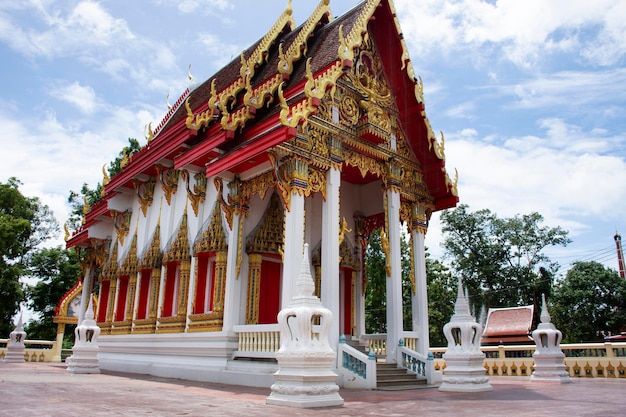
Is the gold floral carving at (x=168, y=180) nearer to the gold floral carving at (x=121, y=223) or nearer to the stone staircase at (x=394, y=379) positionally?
the gold floral carving at (x=121, y=223)

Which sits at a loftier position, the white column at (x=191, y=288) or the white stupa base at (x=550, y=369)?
the white column at (x=191, y=288)

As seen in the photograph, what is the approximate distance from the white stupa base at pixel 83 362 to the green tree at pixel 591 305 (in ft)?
79.3

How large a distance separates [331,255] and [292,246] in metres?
0.74

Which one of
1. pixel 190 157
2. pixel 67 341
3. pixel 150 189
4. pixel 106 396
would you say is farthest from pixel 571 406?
pixel 67 341

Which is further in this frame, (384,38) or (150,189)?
(150,189)

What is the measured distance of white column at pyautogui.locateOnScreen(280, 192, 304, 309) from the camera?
7.77 m

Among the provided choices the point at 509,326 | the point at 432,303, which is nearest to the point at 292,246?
the point at 509,326

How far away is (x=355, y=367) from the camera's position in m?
7.81

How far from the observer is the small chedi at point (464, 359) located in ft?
25.2

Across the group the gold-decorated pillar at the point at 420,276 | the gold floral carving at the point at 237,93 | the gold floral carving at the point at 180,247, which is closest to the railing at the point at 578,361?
the gold-decorated pillar at the point at 420,276

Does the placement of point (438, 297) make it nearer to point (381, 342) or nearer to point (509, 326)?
point (509, 326)

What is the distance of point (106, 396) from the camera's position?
582 cm

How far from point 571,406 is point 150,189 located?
1050 cm

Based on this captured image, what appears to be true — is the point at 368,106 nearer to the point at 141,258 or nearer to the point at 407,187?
the point at 407,187
